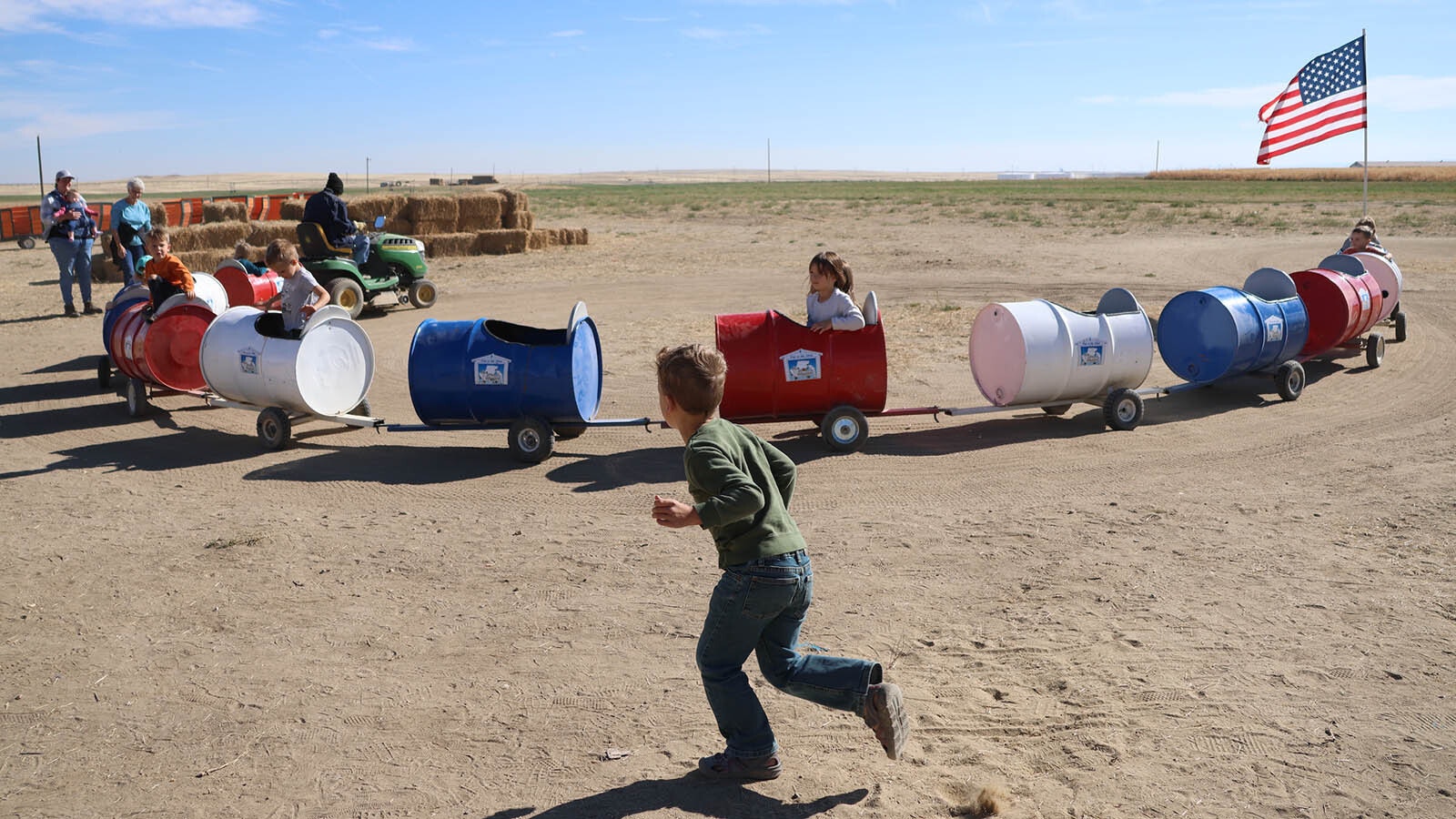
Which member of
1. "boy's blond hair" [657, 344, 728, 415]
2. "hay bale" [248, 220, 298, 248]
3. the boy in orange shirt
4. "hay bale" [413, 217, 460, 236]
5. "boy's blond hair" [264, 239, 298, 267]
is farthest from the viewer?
"hay bale" [413, 217, 460, 236]

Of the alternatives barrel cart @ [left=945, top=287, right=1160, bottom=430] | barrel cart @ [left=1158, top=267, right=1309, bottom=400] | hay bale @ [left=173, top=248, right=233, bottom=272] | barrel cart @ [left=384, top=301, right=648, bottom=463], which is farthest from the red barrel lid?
hay bale @ [left=173, top=248, right=233, bottom=272]

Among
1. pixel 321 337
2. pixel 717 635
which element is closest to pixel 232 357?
pixel 321 337

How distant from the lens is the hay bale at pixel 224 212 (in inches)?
1174

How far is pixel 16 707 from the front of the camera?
5434mm

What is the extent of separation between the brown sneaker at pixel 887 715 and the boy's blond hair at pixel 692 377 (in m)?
1.36

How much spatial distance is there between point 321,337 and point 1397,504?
9559 millimetres

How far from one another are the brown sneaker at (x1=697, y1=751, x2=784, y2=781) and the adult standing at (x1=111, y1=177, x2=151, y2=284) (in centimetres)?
1448

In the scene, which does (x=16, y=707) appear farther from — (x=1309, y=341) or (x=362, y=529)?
(x=1309, y=341)

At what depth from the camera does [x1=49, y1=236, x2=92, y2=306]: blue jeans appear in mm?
17922

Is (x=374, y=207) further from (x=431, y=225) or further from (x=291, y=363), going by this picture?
(x=291, y=363)

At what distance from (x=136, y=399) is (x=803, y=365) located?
743cm

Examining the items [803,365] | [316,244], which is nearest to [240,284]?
[316,244]

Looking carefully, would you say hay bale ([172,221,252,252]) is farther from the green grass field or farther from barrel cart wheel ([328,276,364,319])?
the green grass field

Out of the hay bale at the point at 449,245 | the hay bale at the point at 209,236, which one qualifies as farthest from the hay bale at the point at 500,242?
the hay bale at the point at 209,236
